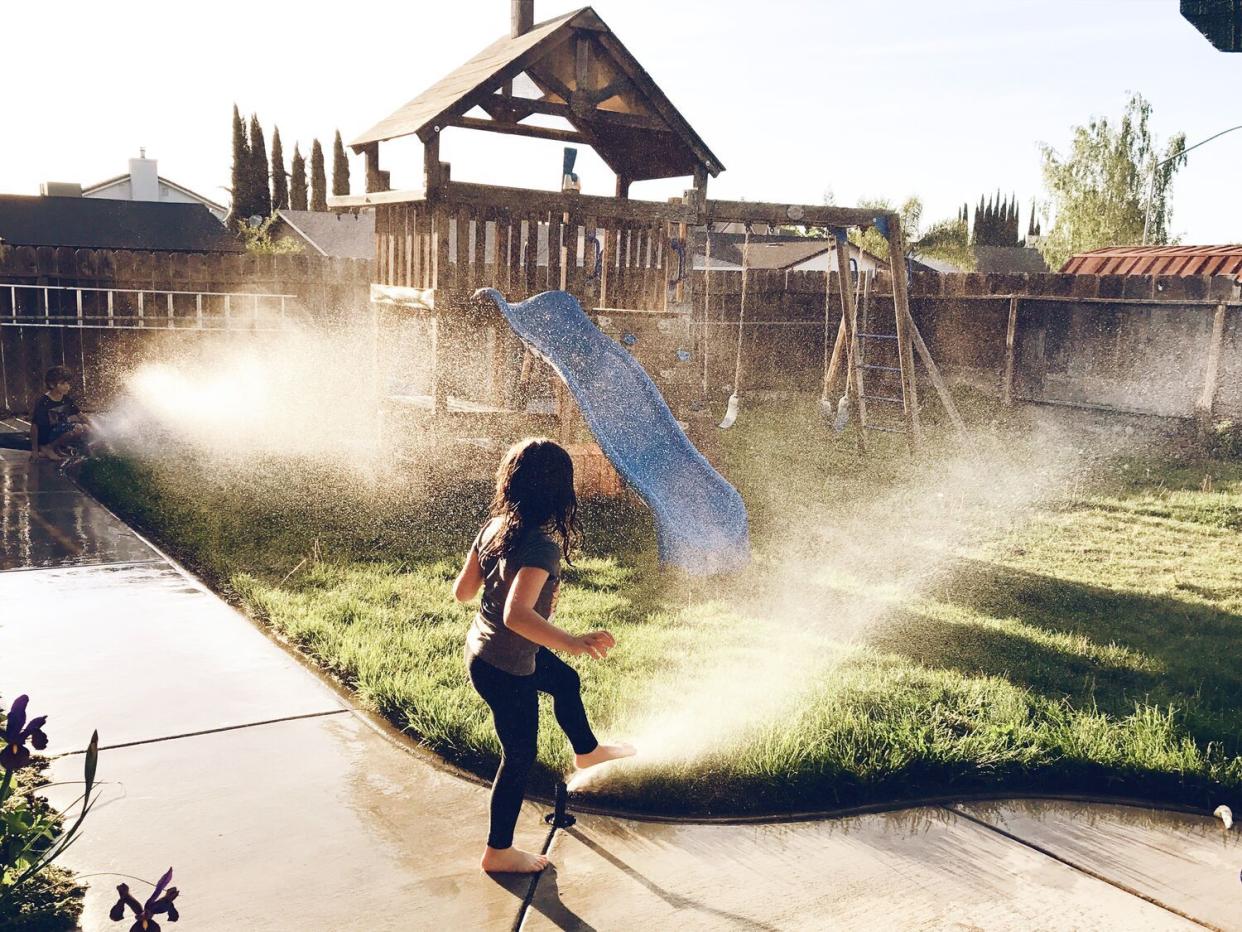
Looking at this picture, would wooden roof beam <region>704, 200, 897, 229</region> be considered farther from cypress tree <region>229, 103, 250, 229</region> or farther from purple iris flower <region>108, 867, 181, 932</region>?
cypress tree <region>229, 103, 250, 229</region>

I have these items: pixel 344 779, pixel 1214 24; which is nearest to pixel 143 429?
pixel 344 779

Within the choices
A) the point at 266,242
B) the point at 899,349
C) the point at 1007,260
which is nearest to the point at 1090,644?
the point at 899,349

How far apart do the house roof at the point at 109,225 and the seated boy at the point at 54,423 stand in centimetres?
3180

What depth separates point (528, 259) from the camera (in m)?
9.25

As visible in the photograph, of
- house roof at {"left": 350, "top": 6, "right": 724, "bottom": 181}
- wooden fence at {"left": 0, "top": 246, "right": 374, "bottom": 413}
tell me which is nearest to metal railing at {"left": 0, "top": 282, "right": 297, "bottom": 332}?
wooden fence at {"left": 0, "top": 246, "right": 374, "bottom": 413}

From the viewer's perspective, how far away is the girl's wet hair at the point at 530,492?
10.7ft

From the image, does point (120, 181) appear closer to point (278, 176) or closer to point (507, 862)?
point (278, 176)

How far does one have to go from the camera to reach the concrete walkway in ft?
10.0

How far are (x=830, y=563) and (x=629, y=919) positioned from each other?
15.4 ft

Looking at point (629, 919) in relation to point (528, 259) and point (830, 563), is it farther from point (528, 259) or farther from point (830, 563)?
point (528, 259)

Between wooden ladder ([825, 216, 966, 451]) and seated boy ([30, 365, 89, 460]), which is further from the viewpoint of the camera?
wooden ladder ([825, 216, 966, 451])

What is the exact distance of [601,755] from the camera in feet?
12.0

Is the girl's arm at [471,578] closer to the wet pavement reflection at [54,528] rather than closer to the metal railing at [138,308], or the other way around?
the wet pavement reflection at [54,528]

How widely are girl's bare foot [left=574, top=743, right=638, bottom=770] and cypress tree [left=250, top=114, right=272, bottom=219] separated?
7096 cm
